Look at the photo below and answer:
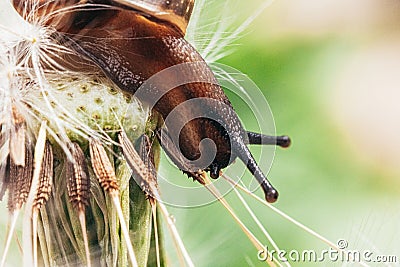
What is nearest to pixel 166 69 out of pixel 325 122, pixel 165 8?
pixel 165 8

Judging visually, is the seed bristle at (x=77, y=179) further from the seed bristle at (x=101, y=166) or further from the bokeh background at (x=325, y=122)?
the bokeh background at (x=325, y=122)

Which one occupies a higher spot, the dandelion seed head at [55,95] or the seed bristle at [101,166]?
the dandelion seed head at [55,95]

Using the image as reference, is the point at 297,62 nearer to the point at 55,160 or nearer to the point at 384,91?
the point at 384,91

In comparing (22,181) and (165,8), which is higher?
(165,8)

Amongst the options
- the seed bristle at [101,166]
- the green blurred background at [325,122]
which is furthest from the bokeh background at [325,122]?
the seed bristle at [101,166]

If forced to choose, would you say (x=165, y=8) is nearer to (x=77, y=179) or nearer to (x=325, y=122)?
(x=77, y=179)

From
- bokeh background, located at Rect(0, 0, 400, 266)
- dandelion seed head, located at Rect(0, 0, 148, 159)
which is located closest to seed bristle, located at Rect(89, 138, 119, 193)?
dandelion seed head, located at Rect(0, 0, 148, 159)

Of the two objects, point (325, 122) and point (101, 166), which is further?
point (325, 122)

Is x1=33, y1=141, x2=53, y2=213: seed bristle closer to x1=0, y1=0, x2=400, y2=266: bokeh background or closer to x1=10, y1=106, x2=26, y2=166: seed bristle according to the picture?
x1=10, y1=106, x2=26, y2=166: seed bristle
